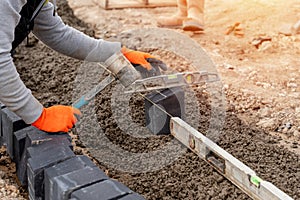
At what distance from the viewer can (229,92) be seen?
17.3ft

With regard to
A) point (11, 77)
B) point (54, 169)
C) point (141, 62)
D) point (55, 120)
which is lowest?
point (54, 169)

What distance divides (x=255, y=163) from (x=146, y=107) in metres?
0.93

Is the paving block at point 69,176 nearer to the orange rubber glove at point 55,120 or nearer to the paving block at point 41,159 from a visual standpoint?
Result: the paving block at point 41,159

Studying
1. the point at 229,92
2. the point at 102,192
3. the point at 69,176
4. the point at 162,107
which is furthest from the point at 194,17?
the point at 102,192

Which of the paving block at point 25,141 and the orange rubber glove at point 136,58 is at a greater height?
the orange rubber glove at point 136,58

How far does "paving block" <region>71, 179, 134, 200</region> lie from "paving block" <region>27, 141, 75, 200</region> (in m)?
Result: 0.43

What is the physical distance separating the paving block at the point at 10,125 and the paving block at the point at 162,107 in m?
0.92

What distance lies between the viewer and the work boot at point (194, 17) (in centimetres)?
698

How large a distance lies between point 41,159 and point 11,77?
548mm

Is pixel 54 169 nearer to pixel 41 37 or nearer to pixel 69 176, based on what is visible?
pixel 69 176

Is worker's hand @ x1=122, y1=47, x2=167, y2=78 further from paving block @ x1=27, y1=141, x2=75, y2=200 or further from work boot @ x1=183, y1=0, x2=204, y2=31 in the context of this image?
work boot @ x1=183, y1=0, x2=204, y2=31

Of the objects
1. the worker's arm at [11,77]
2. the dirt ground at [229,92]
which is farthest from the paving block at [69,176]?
the dirt ground at [229,92]

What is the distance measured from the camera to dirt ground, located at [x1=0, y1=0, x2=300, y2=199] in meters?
3.91

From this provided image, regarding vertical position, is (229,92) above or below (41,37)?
below
